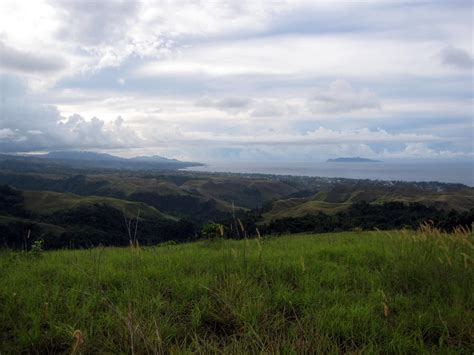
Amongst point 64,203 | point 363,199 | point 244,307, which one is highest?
point 244,307

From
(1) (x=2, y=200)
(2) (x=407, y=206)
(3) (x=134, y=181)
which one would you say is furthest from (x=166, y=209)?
(2) (x=407, y=206)

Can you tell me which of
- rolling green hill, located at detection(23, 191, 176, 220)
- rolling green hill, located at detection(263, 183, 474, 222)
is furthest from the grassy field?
rolling green hill, located at detection(23, 191, 176, 220)

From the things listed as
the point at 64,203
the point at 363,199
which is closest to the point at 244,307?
the point at 64,203

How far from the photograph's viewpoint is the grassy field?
10.6 feet

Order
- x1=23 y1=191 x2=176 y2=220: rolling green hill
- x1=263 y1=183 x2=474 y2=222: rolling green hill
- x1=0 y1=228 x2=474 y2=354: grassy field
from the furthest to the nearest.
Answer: x1=23 y1=191 x2=176 y2=220: rolling green hill → x1=263 y1=183 x2=474 y2=222: rolling green hill → x1=0 y1=228 x2=474 y2=354: grassy field

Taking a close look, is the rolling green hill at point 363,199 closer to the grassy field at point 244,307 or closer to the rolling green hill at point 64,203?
the rolling green hill at point 64,203

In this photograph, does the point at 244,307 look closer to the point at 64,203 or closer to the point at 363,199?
the point at 64,203

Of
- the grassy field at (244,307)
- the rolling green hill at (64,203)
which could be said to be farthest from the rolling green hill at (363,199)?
the grassy field at (244,307)

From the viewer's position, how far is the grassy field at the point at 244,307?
323 cm

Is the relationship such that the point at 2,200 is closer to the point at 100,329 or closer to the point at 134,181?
the point at 134,181

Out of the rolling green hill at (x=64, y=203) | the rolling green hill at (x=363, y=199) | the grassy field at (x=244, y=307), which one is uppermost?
the grassy field at (x=244, y=307)

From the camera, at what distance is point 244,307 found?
3.71m

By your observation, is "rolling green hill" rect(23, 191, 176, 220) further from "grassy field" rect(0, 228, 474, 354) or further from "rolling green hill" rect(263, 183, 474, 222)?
"grassy field" rect(0, 228, 474, 354)

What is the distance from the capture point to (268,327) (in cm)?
345
